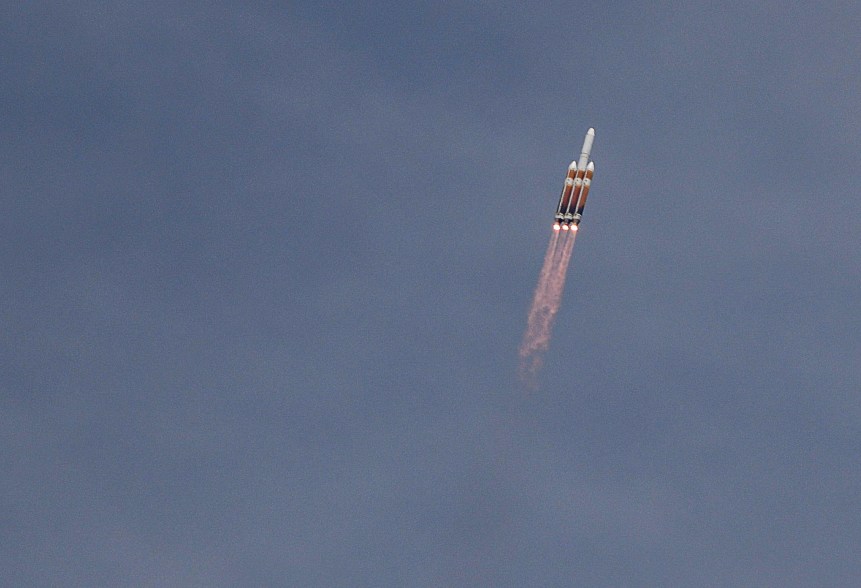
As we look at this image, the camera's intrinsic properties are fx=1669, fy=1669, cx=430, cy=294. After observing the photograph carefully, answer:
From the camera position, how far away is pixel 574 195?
18325 centimetres

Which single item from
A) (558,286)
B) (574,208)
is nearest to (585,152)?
(574,208)

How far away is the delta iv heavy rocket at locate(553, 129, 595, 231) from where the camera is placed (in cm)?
18288

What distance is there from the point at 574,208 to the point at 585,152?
6.68 metres

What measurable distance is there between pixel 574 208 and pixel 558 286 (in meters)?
16.3

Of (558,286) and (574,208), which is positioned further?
(558,286)

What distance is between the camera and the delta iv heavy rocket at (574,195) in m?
183

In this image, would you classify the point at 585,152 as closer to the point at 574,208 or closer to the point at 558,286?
the point at 574,208

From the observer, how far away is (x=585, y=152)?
185125 mm

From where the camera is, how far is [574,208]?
18338 centimetres

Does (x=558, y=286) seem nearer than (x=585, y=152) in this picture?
No

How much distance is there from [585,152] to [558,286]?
19248 millimetres
